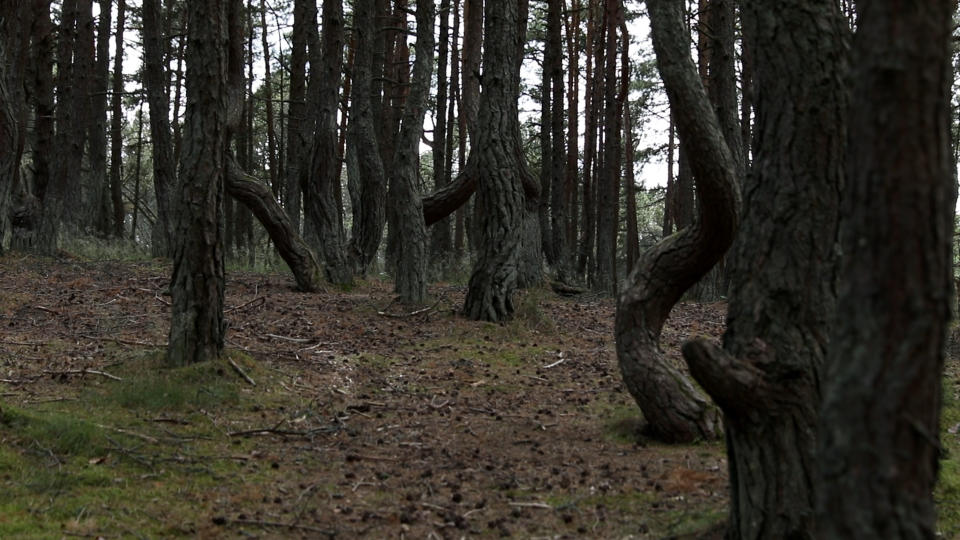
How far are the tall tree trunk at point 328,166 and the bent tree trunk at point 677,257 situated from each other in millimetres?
8228

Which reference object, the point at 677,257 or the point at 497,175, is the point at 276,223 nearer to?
the point at 497,175

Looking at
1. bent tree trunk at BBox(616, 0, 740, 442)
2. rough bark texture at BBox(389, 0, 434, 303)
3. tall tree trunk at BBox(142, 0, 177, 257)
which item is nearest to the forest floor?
bent tree trunk at BBox(616, 0, 740, 442)

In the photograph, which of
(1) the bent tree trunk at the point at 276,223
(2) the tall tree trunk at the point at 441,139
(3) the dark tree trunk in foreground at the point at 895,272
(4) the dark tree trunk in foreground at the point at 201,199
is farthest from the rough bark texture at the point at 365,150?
(3) the dark tree trunk in foreground at the point at 895,272

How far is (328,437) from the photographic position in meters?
6.20

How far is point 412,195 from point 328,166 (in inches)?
115

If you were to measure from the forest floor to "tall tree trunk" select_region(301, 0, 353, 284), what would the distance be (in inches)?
130

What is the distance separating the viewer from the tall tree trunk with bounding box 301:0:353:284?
1363cm

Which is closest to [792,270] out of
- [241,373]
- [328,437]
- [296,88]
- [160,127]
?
[328,437]

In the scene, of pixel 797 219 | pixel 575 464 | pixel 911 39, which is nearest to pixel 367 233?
pixel 575 464

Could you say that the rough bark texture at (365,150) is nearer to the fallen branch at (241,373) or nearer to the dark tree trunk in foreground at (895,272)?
the fallen branch at (241,373)

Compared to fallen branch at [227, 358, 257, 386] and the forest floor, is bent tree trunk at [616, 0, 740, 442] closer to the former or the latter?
the forest floor

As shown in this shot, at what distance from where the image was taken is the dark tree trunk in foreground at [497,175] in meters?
10.8

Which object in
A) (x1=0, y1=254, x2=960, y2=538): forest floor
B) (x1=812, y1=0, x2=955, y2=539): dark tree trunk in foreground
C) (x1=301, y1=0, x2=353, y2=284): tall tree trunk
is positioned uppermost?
(x1=301, y1=0, x2=353, y2=284): tall tree trunk

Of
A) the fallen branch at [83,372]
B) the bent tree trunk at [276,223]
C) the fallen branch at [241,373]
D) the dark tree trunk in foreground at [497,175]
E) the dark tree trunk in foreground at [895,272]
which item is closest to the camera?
the dark tree trunk in foreground at [895,272]
